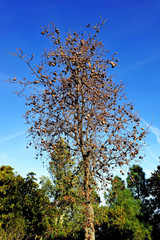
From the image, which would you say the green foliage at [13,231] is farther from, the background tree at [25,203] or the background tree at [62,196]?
the background tree at [62,196]

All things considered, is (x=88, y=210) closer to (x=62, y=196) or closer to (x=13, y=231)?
(x=13, y=231)

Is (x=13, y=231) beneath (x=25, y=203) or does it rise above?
beneath

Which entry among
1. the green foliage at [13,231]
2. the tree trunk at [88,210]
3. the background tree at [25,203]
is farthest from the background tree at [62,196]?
the tree trunk at [88,210]

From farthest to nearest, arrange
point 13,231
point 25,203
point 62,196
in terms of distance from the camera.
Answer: point 62,196 < point 25,203 < point 13,231

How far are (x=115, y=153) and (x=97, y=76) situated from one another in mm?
3716

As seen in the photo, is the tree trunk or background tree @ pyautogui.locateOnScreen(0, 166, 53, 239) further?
background tree @ pyautogui.locateOnScreen(0, 166, 53, 239)

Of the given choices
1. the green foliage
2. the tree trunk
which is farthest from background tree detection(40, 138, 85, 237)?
the tree trunk

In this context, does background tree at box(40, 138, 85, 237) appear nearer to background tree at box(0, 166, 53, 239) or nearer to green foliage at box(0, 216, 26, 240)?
background tree at box(0, 166, 53, 239)

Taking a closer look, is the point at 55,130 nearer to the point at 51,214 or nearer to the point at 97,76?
the point at 97,76

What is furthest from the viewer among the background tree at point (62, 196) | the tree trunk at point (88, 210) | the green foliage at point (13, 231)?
the background tree at point (62, 196)

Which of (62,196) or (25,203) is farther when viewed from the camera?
(62,196)

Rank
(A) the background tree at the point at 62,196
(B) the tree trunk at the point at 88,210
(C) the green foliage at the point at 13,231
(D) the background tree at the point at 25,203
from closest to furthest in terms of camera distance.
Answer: (B) the tree trunk at the point at 88,210 < (C) the green foliage at the point at 13,231 < (D) the background tree at the point at 25,203 < (A) the background tree at the point at 62,196

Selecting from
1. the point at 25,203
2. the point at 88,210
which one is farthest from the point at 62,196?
the point at 88,210

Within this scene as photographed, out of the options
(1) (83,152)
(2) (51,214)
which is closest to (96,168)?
(1) (83,152)
